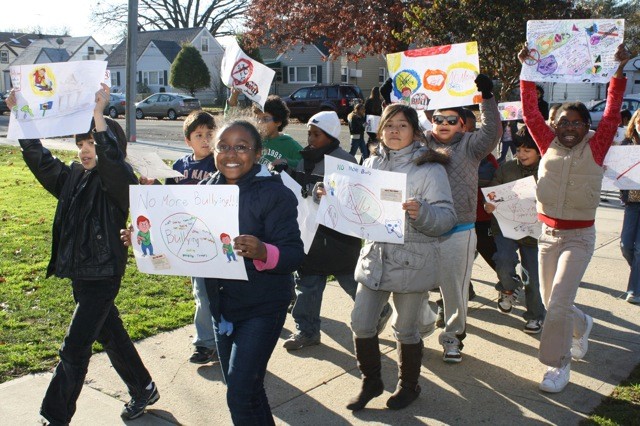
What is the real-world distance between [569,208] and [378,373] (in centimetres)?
166

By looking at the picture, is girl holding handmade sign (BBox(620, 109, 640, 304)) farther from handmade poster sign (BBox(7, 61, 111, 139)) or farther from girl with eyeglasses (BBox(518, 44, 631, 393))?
handmade poster sign (BBox(7, 61, 111, 139))

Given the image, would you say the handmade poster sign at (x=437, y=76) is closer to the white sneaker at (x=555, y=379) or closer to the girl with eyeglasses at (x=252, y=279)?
the white sneaker at (x=555, y=379)

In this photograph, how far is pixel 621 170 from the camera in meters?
5.45

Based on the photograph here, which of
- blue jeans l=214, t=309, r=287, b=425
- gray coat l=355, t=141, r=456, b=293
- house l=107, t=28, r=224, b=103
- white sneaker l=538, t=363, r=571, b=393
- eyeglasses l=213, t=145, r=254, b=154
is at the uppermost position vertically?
house l=107, t=28, r=224, b=103

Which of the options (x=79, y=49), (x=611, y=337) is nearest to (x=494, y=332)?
(x=611, y=337)

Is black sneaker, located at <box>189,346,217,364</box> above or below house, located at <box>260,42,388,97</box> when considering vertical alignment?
below

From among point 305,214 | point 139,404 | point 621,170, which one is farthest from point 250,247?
point 621,170

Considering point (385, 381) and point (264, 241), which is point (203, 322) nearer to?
point (385, 381)

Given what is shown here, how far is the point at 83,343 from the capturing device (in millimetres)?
3783

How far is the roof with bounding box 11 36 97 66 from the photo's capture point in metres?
79.4

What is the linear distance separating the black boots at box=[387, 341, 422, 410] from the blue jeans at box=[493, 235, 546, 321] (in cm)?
188

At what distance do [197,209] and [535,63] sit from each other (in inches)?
109

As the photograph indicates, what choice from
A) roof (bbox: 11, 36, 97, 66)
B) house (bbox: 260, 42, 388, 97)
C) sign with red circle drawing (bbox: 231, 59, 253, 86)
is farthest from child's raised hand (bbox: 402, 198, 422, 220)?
roof (bbox: 11, 36, 97, 66)

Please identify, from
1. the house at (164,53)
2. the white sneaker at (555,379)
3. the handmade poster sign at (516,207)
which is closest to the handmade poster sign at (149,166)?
the handmade poster sign at (516,207)
